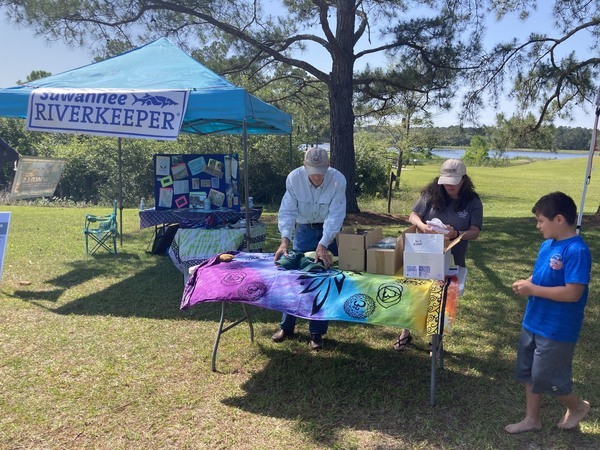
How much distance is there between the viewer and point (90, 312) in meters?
4.55

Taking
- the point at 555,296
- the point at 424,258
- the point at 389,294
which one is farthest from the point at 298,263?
the point at 555,296

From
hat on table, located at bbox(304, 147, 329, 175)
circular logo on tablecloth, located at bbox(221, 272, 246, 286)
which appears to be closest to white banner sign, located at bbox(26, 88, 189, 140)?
hat on table, located at bbox(304, 147, 329, 175)

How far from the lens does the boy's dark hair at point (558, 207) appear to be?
2.27 m

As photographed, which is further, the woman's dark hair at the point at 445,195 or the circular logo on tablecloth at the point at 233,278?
the woman's dark hair at the point at 445,195

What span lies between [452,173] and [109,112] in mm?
3001

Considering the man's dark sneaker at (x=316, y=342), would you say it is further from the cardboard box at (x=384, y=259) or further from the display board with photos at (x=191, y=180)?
the display board with photos at (x=191, y=180)

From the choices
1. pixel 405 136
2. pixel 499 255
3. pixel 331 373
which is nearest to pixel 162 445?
pixel 331 373

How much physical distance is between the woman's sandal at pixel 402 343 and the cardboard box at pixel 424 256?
115 cm

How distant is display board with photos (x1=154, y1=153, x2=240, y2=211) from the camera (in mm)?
6922

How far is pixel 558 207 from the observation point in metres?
2.28

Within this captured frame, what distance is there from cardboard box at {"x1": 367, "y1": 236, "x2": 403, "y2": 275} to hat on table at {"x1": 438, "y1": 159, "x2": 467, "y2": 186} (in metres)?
0.54

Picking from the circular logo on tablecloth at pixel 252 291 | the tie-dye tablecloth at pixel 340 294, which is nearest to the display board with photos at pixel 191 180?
the tie-dye tablecloth at pixel 340 294

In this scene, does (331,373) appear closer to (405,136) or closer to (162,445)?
(162,445)

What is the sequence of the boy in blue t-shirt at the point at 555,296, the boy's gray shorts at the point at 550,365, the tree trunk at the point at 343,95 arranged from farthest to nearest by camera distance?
the tree trunk at the point at 343,95, the boy's gray shorts at the point at 550,365, the boy in blue t-shirt at the point at 555,296
